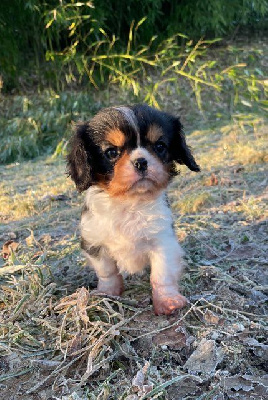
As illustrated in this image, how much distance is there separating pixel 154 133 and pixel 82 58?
5986mm

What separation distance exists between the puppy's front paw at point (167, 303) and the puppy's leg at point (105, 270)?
300mm

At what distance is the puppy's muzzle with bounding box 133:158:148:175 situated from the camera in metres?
2.12

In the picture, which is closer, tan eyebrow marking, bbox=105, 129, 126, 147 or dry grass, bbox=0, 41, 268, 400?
dry grass, bbox=0, 41, 268, 400

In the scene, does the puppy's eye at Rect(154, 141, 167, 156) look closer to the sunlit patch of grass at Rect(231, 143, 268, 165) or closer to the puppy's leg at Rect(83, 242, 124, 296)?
the puppy's leg at Rect(83, 242, 124, 296)

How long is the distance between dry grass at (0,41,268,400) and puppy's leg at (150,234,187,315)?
0.06 metres

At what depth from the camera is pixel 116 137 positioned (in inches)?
86.7

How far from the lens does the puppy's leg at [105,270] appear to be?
248 cm

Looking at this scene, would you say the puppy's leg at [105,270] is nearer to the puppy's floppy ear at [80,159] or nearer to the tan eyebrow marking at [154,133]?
the puppy's floppy ear at [80,159]

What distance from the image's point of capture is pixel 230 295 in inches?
94.1

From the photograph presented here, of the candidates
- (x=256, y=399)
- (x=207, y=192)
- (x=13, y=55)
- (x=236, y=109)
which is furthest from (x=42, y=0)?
(x=256, y=399)

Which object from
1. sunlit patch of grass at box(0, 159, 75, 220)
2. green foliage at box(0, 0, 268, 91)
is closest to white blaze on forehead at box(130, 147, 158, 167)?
sunlit patch of grass at box(0, 159, 75, 220)

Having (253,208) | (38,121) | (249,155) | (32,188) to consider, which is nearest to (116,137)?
(253,208)

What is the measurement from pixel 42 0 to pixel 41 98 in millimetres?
1791

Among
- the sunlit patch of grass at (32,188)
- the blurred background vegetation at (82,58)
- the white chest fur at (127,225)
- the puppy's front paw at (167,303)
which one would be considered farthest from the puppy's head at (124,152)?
the blurred background vegetation at (82,58)
